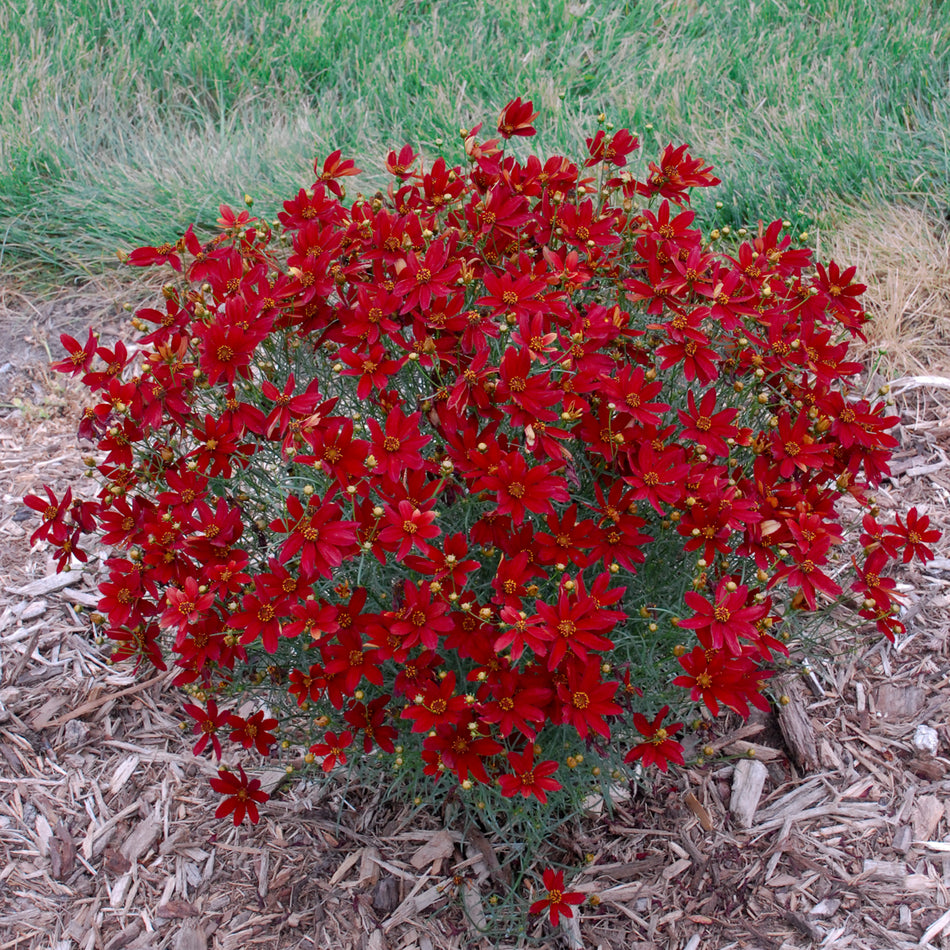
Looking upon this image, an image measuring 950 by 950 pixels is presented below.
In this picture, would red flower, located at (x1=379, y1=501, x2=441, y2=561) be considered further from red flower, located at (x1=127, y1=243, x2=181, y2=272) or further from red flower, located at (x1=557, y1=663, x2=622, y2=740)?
red flower, located at (x1=127, y1=243, x2=181, y2=272)

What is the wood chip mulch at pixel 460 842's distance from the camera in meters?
2.59

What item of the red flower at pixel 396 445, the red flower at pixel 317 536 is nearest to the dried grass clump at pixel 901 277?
the red flower at pixel 396 445

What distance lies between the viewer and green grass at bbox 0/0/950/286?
5176mm

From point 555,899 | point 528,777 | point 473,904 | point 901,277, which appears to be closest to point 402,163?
point 528,777

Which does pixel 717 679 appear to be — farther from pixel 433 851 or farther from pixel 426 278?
pixel 433 851

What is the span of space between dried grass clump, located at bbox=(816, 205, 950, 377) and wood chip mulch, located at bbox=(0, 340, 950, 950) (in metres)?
1.69

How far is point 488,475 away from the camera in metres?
1.87

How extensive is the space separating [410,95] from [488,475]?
499 centimetres

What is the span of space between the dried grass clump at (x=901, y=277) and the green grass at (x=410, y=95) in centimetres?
18

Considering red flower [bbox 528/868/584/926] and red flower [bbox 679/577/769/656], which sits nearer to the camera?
red flower [bbox 679/577/769/656]

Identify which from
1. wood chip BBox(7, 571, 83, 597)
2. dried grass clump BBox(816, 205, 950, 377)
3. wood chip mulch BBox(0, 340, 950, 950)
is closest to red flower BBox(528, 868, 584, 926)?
wood chip mulch BBox(0, 340, 950, 950)

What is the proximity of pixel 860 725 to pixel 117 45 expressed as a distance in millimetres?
6315

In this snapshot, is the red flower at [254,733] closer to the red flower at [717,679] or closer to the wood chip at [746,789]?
the red flower at [717,679]

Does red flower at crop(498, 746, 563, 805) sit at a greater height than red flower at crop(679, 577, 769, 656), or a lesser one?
lesser
